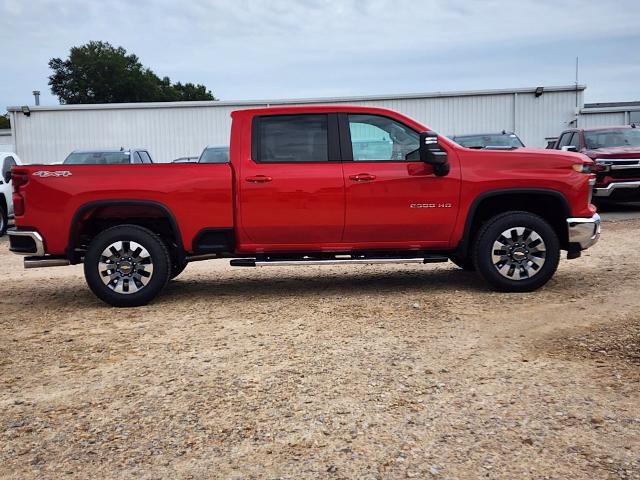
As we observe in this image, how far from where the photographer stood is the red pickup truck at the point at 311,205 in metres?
6.38

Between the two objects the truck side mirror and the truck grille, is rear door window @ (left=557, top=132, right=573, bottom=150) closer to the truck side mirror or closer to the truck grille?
the truck grille

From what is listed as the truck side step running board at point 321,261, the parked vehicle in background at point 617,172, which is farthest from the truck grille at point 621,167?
the truck side step running board at point 321,261

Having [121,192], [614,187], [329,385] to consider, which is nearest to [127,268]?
[121,192]

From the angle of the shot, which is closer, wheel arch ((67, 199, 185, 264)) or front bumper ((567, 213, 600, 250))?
wheel arch ((67, 199, 185, 264))

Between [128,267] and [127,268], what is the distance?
1 centimetres

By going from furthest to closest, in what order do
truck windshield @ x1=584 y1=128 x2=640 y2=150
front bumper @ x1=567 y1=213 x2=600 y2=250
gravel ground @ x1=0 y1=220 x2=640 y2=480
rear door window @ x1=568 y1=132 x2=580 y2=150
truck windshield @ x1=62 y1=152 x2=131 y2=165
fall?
1. rear door window @ x1=568 y1=132 x2=580 y2=150
2. truck windshield @ x1=584 y1=128 x2=640 y2=150
3. truck windshield @ x1=62 y1=152 x2=131 y2=165
4. front bumper @ x1=567 y1=213 x2=600 y2=250
5. gravel ground @ x1=0 y1=220 x2=640 y2=480

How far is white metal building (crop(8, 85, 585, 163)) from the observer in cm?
2331

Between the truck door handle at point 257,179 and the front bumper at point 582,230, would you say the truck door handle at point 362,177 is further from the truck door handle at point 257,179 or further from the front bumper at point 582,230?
the front bumper at point 582,230

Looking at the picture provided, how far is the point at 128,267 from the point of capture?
643 cm

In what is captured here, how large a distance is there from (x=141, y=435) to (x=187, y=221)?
3.24 m

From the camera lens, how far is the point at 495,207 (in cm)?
683

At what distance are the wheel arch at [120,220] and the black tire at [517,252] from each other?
3055 mm

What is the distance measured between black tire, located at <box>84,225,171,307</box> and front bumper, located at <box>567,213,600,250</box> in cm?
405

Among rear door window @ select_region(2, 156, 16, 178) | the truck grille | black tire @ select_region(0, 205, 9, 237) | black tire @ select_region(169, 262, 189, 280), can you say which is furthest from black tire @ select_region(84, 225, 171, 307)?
the truck grille
